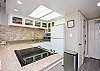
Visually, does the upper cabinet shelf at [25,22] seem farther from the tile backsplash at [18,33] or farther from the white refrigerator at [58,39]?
the white refrigerator at [58,39]

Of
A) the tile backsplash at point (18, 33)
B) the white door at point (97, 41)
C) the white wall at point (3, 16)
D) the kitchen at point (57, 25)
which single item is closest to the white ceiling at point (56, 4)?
the kitchen at point (57, 25)

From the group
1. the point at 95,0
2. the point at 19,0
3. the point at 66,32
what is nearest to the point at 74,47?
the point at 66,32

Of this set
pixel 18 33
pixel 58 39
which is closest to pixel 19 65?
pixel 58 39

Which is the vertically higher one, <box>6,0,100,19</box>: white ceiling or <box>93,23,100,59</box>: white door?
<box>6,0,100,19</box>: white ceiling

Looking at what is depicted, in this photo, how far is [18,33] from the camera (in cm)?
446

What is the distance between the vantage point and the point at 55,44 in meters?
3.92

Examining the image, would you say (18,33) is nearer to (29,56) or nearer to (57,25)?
(57,25)

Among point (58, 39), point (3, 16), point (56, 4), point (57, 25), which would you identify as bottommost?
point (58, 39)

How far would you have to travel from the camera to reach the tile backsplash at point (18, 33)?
3.86 metres

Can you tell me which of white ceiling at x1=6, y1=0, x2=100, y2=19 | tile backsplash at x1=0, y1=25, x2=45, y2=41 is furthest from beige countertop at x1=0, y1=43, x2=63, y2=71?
tile backsplash at x1=0, y1=25, x2=45, y2=41

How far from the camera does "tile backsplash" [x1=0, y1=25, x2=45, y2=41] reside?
3855mm

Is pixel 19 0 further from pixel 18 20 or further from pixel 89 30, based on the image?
pixel 89 30

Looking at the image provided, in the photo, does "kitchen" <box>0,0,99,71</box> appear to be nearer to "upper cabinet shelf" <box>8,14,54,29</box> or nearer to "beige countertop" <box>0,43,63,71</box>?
"upper cabinet shelf" <box>8,14,54,29</box>

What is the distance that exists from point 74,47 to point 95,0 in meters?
1.71
